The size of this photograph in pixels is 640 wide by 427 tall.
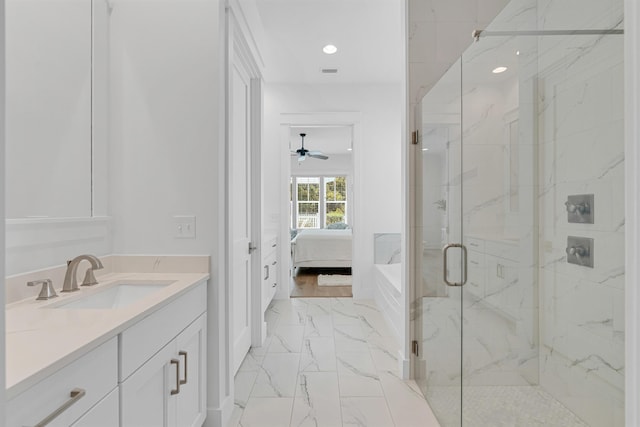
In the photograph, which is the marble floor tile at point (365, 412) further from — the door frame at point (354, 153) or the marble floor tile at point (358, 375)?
the door frame at point (354, 153)

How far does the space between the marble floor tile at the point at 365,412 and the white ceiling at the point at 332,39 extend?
2.38m

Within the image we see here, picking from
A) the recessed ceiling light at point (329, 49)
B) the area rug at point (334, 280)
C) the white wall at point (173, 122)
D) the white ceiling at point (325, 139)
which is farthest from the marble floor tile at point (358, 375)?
the white ceiling at point (325, 139)

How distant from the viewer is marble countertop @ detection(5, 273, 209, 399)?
0.77 meters

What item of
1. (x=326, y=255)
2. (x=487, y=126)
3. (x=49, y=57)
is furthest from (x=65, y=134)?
(x=326, y=255)

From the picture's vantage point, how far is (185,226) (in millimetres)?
1856

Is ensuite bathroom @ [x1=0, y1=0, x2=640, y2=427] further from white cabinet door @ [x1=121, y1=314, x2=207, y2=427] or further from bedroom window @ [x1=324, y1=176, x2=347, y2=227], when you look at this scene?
bedroom window @ [x1=324, y1=176, x2=347, y2=227]

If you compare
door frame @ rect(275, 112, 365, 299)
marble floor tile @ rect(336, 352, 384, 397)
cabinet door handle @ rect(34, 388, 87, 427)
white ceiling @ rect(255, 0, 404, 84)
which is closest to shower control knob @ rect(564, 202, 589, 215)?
cabinet door handle @ rect(34, 388, 87, 427)

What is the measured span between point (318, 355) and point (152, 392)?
68.1 inches

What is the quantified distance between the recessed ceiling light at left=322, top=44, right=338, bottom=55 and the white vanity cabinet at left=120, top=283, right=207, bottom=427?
2.80 m

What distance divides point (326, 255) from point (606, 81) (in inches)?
212

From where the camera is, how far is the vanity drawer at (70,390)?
0.74m

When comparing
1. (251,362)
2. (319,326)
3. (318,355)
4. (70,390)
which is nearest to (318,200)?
(319,326)

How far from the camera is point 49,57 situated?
1.55 meters

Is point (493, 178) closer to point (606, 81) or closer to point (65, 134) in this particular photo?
point (606, 81)
